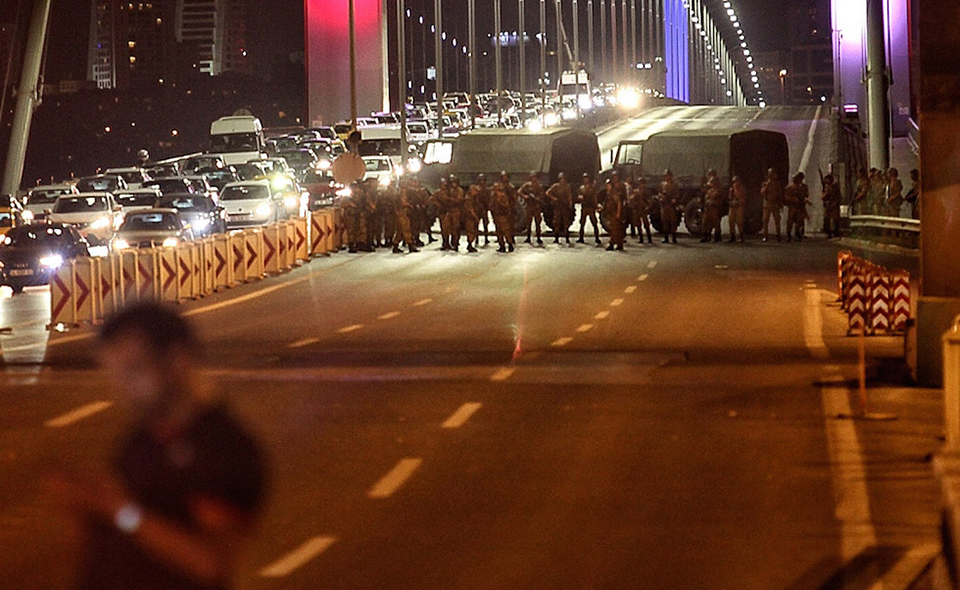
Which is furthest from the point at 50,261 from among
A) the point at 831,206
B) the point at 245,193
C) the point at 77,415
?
the point at 77,415

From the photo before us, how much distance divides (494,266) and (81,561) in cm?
A: 3323

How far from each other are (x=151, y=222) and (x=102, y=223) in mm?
5793

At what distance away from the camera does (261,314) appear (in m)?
27.7

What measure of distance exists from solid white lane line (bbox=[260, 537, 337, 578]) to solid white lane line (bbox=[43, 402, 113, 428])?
5.75 m

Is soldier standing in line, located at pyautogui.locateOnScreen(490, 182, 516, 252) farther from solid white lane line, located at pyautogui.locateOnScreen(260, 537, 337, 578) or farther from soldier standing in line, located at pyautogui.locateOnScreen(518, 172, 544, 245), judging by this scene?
solid white lane line, located at pyautogui.locateOnScreen(260, 537, 337, 578)

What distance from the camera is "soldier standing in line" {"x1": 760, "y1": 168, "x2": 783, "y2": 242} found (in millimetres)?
43312

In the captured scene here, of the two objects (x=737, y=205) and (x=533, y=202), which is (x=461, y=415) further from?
(x=737, y=205)

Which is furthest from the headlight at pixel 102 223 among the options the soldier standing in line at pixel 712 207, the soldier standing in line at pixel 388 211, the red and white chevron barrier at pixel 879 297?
the red and white chevron barrier at pixel 879 297

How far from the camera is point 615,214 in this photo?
137 feet

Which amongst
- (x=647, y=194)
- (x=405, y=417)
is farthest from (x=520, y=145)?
(x=405, y=417)

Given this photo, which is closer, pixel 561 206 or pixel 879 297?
pixel 879 297

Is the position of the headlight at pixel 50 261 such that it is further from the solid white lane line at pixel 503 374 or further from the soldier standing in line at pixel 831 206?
the soldier standing in line at pixel 831 206

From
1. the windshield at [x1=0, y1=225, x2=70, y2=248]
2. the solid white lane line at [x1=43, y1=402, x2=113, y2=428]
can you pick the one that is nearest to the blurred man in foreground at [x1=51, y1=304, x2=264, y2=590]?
the solid white lane line at [x1=43, y1=402, x2=113, y2=428]

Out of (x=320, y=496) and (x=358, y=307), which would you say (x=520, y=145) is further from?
(x=320, y=496)
